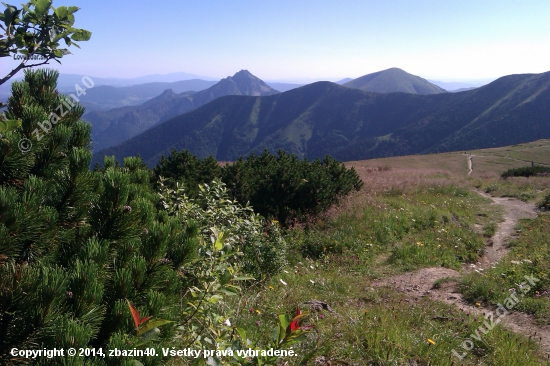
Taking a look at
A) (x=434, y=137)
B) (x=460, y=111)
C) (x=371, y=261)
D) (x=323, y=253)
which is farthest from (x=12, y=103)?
(x=460, y=111)

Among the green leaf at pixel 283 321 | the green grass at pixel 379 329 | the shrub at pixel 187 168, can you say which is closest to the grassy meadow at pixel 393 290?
the green grass at pixel 379 329

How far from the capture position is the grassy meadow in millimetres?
3586

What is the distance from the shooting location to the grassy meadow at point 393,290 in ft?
11.8

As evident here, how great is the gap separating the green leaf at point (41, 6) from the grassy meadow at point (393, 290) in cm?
267

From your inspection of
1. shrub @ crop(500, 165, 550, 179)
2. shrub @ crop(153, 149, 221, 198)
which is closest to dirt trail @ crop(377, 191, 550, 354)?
shrub @ crop(153, 149, 221, 198)

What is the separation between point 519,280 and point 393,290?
8.59 feet

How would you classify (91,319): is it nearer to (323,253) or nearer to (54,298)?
(54,298)

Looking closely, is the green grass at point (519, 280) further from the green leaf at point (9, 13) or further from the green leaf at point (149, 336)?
the green leaf at point (9, 13)

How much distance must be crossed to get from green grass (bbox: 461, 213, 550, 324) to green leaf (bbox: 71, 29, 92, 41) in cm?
658

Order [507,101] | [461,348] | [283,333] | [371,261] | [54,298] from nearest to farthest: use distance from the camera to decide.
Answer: [54,298] < [283,333] < [461,348] < [371,261] < [507,101]

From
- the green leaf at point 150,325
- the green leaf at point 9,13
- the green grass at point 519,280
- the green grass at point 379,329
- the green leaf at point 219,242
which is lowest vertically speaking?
the green grass at point 519,280

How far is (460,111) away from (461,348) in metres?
191

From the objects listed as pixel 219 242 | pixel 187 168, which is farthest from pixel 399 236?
pixel 219 242

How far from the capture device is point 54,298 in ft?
4.22
